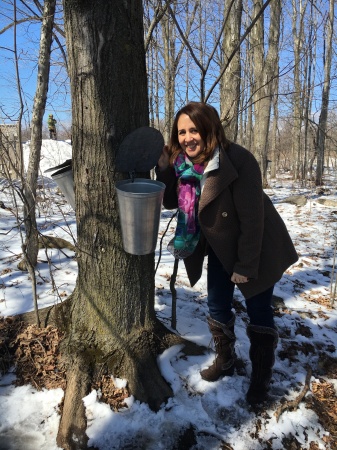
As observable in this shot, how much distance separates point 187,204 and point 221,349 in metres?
0.97

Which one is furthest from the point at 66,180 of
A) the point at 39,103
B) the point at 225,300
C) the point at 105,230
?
the point at 39,103

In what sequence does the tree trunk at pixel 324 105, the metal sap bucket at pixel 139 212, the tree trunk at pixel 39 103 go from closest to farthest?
the metal sap bucket at pixel 139 212 → the tree trunk at pixel 39 103 → the tree trunk at pixel 324 105

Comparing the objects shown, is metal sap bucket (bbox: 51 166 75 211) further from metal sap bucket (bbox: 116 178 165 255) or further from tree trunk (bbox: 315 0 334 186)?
tree trunk (bbox: 315 0 334 186)

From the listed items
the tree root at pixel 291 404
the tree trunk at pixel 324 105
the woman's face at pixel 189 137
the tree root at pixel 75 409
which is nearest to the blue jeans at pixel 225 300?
the tree root at pixel 291 404

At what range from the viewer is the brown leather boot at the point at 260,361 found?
1.80 m

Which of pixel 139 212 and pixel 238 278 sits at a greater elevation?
pixel 139 212

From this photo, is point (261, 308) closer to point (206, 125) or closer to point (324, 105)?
point (206, 125)

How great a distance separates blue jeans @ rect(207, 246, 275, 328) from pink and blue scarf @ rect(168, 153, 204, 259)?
0.16 m

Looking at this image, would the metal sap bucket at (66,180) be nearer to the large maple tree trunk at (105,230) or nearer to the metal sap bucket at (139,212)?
the large maple tree trunk at (105,230)

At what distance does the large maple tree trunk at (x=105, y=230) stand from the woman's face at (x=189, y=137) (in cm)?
25

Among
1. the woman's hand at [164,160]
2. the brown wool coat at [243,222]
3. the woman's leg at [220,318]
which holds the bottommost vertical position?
the woman's leg at [220,318]

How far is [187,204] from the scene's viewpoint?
1.68m

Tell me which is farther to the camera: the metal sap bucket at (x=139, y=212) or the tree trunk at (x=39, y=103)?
the tree trunk at (x=39, y=103)

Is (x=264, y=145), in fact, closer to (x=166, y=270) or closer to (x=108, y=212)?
(x=166, y=270)
